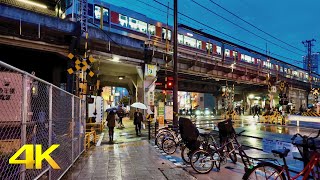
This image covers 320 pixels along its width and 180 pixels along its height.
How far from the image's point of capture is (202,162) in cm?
739

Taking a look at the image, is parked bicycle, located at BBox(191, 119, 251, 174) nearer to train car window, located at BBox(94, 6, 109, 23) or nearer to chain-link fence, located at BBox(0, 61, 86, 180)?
chain-link fence, located at BBox(0, 61, 86, 180)

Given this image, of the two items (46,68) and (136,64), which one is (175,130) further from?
(46,68)

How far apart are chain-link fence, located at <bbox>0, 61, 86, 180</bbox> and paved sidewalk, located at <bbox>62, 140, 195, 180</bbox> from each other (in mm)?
529

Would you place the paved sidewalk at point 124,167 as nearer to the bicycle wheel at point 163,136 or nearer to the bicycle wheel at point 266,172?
Result: the bicycle wheel at point 163,136

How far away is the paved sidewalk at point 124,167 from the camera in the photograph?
7.17 m

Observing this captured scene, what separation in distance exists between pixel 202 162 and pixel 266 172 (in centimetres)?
249

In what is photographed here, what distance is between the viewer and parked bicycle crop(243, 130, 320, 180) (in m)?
4.68

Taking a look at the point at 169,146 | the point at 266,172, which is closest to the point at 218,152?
the point at 266,172

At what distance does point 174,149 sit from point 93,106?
1089 centimetres

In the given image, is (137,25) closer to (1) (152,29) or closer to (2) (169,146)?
(1) (152,29)

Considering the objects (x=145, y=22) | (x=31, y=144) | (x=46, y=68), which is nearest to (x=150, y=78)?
(x=145, y=22)

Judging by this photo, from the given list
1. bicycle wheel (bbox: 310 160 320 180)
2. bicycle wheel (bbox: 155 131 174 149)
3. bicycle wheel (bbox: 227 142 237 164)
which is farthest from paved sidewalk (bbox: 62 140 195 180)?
bicycle wheel (bbox: 310 160 320 180)

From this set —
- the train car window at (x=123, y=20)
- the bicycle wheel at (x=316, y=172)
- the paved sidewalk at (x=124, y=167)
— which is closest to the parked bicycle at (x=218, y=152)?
the paved sidewalk at (x=124, y=167)

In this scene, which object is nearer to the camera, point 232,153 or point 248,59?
point 232,153
